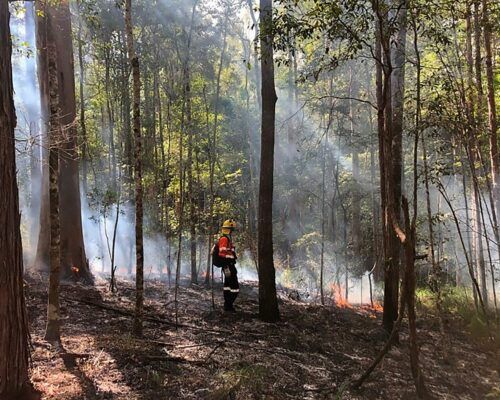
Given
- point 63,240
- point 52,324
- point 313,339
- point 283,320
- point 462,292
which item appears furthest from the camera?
point 462,292

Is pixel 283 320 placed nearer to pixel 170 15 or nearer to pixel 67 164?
pixel 67 164

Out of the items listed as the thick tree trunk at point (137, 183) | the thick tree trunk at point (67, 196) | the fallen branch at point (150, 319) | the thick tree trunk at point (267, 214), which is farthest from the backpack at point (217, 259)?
the thick tree trunk at point (67, 196)

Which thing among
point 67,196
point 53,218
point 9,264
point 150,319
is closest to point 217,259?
point 150,319

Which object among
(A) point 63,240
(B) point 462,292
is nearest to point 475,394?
(B) point 462,292

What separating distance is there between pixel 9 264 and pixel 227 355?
145 inches

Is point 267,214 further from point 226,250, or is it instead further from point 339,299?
point 339,299

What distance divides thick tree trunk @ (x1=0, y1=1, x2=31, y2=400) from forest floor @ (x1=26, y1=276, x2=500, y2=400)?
1.80 feet

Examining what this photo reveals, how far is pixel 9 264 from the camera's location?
14.2ft

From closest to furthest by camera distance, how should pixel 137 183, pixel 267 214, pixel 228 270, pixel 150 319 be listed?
pixel 137 183, pixel 150 319, pixel 267 214, pixel 228 270

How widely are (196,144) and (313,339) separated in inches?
396

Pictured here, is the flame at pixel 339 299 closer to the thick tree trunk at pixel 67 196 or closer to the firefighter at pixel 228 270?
the firefighter at pixel 228 270

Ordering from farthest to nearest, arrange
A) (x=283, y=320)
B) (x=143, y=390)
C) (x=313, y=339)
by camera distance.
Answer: (x=283, y=320), (x=313, y=339), (x=143, y=390)

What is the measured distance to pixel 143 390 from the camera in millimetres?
5340

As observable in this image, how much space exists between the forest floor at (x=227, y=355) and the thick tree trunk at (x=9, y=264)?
1.80ft
